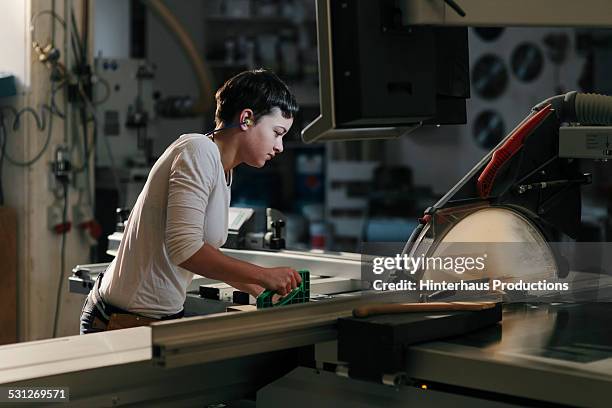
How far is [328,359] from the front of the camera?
156cm

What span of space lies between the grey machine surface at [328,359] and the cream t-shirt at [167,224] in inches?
12.6

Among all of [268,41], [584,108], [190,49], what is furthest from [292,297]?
[268,41]

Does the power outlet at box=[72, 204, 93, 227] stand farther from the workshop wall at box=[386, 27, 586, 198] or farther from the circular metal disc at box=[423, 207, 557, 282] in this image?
the workshop wall at box=[386, 27, 586, 198]

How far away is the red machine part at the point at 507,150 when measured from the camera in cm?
203

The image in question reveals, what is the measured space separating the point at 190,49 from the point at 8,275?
1639mm

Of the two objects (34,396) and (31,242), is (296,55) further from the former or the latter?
(34,396)

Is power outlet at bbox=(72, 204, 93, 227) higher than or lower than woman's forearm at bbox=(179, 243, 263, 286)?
higher

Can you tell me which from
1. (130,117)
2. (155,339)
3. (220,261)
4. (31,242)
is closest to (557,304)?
(220,261)

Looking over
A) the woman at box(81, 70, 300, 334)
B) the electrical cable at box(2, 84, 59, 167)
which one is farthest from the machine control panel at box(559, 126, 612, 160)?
the electrical cable at box(2, 84, 59, 167)

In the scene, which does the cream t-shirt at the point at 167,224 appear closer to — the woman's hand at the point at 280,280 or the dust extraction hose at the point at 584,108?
the woman's hand at the point at 280,280

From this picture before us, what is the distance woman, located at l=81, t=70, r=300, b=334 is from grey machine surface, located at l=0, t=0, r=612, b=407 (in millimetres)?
239

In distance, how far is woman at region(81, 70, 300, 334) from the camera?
195 centimetres

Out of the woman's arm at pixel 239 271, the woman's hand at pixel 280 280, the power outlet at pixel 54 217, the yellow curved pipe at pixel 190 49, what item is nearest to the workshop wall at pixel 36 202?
the power outlet at pixel 54 217

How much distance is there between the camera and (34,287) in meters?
4.55
